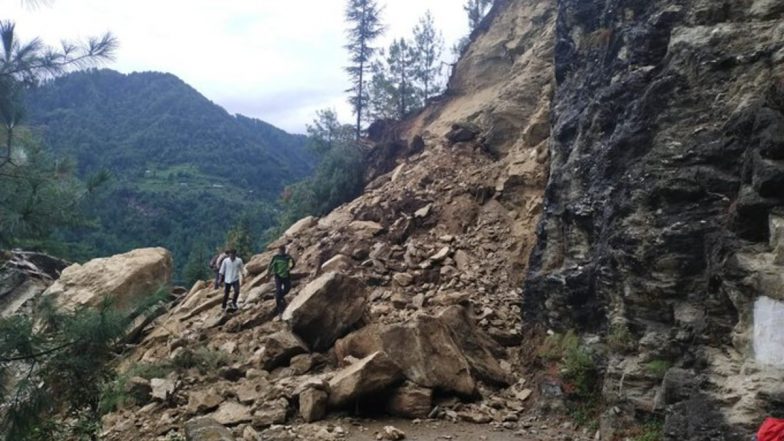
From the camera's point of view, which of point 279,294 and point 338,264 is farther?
point 338,264

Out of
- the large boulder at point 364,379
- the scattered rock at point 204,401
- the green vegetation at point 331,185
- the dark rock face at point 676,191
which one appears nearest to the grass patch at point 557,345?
the dark rock face at point 676,191

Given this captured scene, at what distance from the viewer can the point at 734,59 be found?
7.52m

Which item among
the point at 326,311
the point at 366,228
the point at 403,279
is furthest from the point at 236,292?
the point at 366,228

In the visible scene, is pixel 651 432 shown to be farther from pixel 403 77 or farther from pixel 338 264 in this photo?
pixel 403 77

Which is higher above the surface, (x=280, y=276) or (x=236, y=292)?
(x=280, y=276)

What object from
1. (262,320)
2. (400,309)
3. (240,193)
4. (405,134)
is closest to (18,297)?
(262,320)

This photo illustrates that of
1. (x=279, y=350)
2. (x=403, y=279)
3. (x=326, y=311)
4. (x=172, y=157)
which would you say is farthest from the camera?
(x=172, y=157)

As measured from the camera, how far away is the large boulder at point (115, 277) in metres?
15.0

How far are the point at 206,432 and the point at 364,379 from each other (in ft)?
8.14

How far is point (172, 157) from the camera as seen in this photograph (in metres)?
87.2

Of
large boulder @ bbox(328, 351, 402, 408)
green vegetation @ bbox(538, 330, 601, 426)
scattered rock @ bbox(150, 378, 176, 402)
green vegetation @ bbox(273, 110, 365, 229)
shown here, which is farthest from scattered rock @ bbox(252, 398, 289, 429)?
green vegetation @ bbox(273, 110, 365, 229)

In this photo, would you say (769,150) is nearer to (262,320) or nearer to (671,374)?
(671,374)

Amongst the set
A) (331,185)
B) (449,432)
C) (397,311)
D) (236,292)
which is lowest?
(449,432)

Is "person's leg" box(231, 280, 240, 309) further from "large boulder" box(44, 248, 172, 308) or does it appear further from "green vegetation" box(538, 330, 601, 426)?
"green vegetation" box(538, 330, 601, 426)
